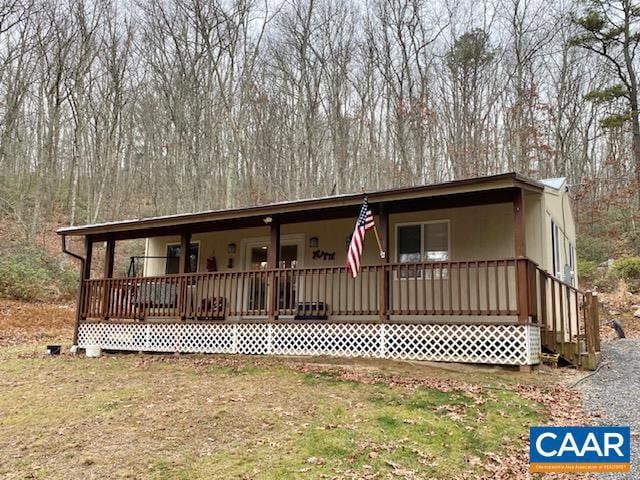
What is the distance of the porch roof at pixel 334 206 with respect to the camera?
8.23 m

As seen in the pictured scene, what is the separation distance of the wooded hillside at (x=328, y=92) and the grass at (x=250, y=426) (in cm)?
1368

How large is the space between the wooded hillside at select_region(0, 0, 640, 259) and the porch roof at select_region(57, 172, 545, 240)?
27.7 feet

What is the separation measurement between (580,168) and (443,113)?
8364 mm

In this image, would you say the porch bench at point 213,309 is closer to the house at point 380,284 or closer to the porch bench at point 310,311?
the house at point 380,284

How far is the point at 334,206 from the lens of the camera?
9594 mm

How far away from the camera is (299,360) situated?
9.40 m

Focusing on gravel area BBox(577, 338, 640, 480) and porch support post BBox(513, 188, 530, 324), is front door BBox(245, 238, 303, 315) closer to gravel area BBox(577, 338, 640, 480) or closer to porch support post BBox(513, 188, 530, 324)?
porch support post BBox(513, 188, 530, 324)

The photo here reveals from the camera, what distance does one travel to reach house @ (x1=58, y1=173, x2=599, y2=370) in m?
8.32

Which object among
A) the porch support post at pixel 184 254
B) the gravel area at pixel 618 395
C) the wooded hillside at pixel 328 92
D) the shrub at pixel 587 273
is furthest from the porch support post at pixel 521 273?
the wooded hillside at pixel 328 92

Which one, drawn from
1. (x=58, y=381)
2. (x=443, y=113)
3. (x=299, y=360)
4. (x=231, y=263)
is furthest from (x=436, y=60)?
(x=58, y=381)

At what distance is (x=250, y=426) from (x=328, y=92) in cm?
2043

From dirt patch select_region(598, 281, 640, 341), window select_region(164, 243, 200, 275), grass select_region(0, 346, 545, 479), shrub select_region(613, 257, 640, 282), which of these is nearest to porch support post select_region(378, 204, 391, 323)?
grass select_region(0, 346, 545, 479)

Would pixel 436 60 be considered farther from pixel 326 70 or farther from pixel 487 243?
pixel 487 243

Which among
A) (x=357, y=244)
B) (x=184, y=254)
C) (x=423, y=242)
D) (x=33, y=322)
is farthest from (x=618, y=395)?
(x=33, y=322)
